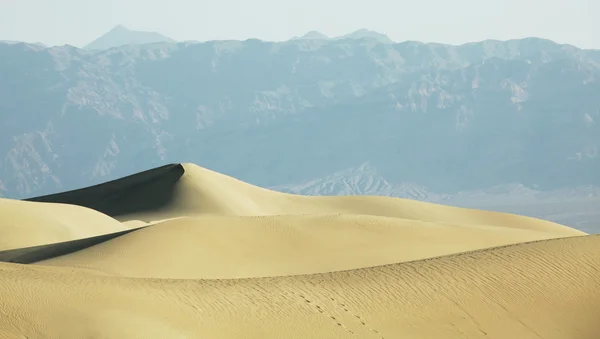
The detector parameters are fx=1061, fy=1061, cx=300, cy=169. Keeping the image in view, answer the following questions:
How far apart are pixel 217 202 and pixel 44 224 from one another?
1929 cm

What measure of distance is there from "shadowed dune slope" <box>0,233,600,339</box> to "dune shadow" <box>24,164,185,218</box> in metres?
39.7

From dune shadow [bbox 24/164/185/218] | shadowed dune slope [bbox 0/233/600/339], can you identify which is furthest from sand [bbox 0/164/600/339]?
dune shadow [bbox 24/164/185/218]

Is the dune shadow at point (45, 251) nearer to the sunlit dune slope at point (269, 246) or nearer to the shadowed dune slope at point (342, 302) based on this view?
the sunlit dune slope at point (269, 246)

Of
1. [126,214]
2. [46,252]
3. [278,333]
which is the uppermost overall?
[278,333]

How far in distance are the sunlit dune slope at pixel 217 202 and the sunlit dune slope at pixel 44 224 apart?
10.6 metres

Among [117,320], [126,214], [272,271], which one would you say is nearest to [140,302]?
[117,320]

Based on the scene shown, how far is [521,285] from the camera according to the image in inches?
775

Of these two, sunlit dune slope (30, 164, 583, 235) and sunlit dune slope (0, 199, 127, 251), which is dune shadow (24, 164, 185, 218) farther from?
sunlit dune slope (0, 199, 127, 251)

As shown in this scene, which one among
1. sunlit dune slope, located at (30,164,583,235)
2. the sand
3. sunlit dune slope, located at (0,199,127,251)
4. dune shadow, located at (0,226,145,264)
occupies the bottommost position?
sunlit dune slope, located at (30,164,583,235)

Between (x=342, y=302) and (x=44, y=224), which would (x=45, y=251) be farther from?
(x=342, y=302)

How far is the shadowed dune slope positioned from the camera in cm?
A: 1619

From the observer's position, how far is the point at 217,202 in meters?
59.5

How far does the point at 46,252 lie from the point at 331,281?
1448cm

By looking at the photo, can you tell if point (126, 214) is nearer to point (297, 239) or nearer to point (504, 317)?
point (297, 239)
